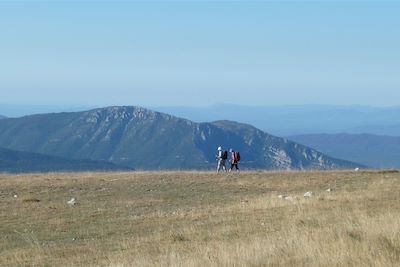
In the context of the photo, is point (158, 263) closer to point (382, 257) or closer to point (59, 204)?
point (382, 257)

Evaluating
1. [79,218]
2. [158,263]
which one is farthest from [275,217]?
[158,263]

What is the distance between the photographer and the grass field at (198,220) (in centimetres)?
1321

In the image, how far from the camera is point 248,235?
731 inches

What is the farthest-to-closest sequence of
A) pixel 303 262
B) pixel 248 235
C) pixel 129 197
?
pixel 129 197, pixel 248 235, pixel 303 262

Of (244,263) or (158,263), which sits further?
(158,263)

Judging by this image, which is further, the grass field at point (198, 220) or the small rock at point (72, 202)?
the small rock at point (72, 202)

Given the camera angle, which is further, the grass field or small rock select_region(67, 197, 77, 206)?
small rock select_region(67, 197, 77, 206)

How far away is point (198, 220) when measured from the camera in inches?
922

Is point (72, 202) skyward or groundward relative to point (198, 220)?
groundward

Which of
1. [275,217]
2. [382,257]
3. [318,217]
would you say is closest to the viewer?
[382,257]

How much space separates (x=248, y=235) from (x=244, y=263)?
6257 mm

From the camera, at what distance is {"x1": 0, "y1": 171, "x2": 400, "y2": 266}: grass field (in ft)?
43.3

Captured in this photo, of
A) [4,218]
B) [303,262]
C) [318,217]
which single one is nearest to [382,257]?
[303,262]

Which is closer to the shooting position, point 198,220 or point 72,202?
point 198,220
